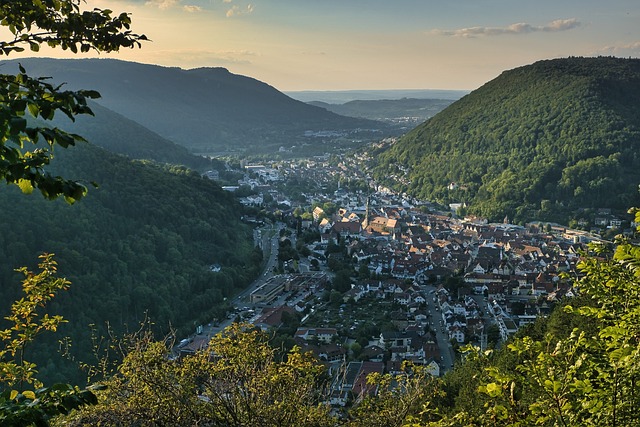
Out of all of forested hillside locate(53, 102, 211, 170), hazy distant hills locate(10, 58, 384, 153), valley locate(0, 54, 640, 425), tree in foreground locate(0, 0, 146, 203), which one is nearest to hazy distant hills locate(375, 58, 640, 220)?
valley locate(0, 54, 640, 425)

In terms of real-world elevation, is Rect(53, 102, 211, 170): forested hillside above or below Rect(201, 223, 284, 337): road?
above

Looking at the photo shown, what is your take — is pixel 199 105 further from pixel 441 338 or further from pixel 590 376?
pixel 590 376

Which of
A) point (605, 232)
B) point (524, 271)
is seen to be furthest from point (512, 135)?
point (524, 271)

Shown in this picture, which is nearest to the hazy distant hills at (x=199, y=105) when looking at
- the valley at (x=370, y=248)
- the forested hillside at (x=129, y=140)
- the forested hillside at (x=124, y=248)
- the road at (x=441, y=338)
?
the forested hillside at (x=129, y=140)

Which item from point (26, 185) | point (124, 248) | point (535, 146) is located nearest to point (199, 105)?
point (535, 146)

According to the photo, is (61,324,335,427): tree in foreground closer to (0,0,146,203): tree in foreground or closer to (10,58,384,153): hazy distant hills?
(0,0,146,203): tree in foreground

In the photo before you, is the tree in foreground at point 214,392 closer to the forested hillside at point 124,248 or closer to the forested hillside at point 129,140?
the forested hillside at point 124,248
